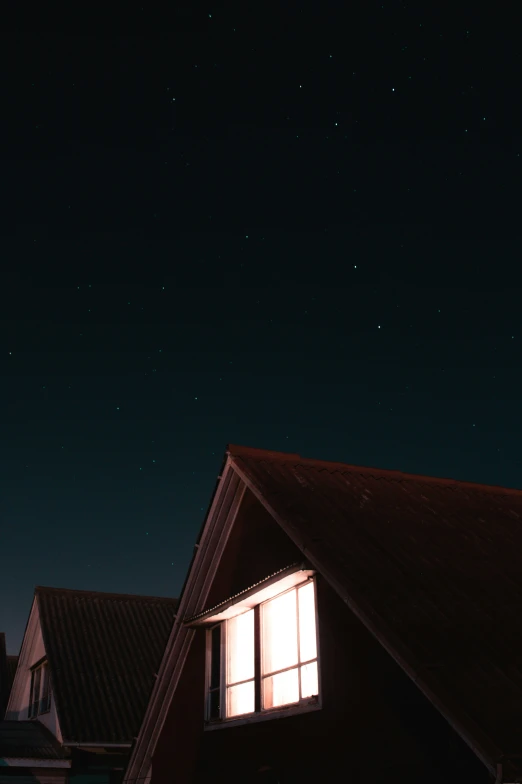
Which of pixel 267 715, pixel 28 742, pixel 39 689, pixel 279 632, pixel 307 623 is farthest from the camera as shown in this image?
pixel 39 689

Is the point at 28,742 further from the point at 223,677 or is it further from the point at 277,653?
the point at 277,653

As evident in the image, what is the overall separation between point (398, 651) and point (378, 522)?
342 centimetres

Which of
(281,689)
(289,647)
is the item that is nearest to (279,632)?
(289,647)

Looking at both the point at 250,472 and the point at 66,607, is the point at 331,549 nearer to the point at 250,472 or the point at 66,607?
the point at 250,472

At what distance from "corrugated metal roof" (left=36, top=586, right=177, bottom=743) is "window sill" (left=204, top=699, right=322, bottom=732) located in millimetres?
7066

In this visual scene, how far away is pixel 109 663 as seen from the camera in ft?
77.6

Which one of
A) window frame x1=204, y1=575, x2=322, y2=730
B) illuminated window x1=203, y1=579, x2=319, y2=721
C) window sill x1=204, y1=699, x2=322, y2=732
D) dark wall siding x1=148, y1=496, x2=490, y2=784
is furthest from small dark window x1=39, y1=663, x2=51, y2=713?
window sill x1=204, y1=699, x2=322, y2=732

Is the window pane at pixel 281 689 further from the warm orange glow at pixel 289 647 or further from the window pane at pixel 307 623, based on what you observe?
the window pane at pixel 307 623

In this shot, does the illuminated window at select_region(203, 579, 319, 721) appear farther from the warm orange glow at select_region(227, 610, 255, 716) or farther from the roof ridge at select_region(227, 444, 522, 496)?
the roof ridge at select_region(227, 444, 522, 496)

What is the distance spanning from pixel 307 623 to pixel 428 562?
2.30m

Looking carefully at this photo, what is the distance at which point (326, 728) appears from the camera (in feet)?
31.1

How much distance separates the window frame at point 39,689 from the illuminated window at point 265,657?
1219 cm

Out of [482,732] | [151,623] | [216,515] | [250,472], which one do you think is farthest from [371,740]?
[151,623]

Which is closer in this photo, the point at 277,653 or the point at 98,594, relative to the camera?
the point at 277,653
